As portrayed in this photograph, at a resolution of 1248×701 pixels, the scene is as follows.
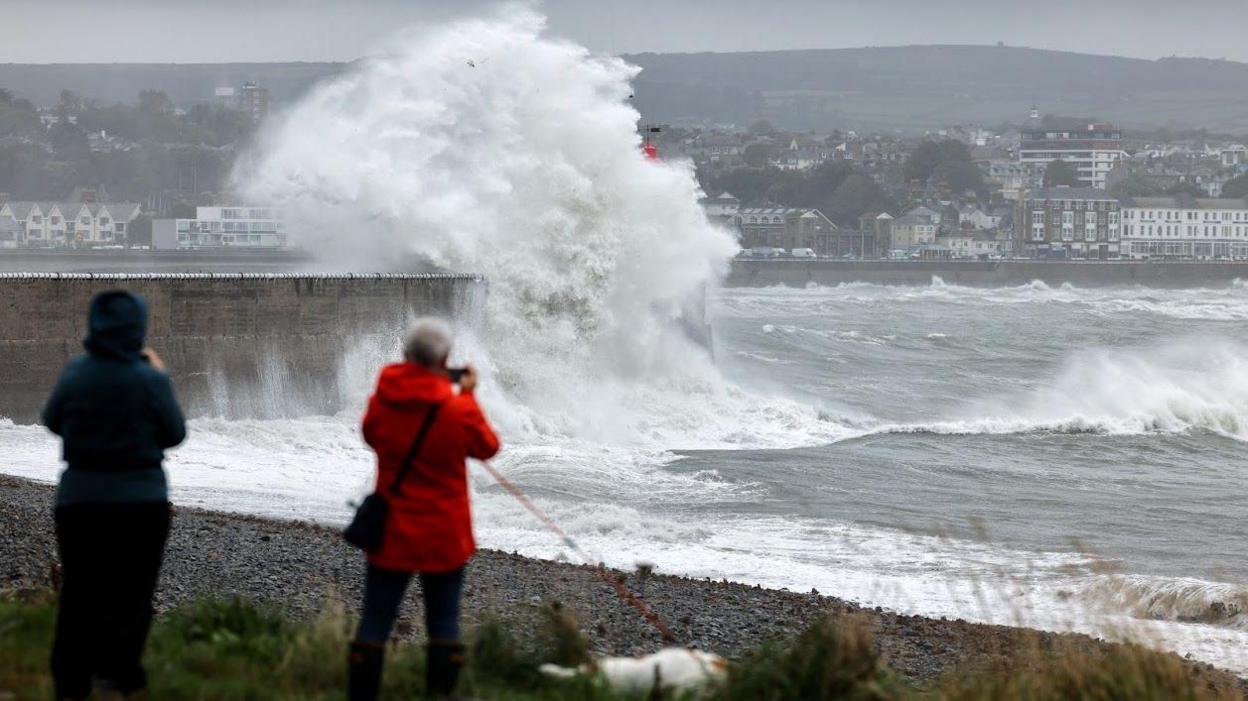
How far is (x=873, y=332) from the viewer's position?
182 ft

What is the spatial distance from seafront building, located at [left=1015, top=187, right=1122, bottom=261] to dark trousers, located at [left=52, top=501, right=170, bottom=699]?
13764 centimetres

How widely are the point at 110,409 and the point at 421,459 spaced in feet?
3.02

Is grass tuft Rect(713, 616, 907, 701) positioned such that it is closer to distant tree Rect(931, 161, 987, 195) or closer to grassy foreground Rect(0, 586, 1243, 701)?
grassy foreground Rect(0, 586, 1243, 701)

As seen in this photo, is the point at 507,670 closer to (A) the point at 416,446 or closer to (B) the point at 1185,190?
(A) the point at 416,446

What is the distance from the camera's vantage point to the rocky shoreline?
9.21m

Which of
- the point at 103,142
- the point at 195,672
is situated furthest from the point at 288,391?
the point at 103,142

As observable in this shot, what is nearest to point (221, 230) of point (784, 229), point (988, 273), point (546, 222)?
point (546, 222)

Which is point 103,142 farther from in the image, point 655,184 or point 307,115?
point 655,184

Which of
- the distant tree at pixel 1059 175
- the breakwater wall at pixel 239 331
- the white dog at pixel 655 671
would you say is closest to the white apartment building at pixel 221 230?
the breakwater wall at pixel 239 331

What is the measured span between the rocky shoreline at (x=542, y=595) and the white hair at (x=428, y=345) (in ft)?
11.5

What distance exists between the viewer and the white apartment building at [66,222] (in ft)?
252

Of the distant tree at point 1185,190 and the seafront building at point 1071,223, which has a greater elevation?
the distant tree at point 1185,190

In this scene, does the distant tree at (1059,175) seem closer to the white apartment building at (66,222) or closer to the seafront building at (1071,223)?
the seafront building at (1071,223)

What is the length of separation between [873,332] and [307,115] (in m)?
26.4
